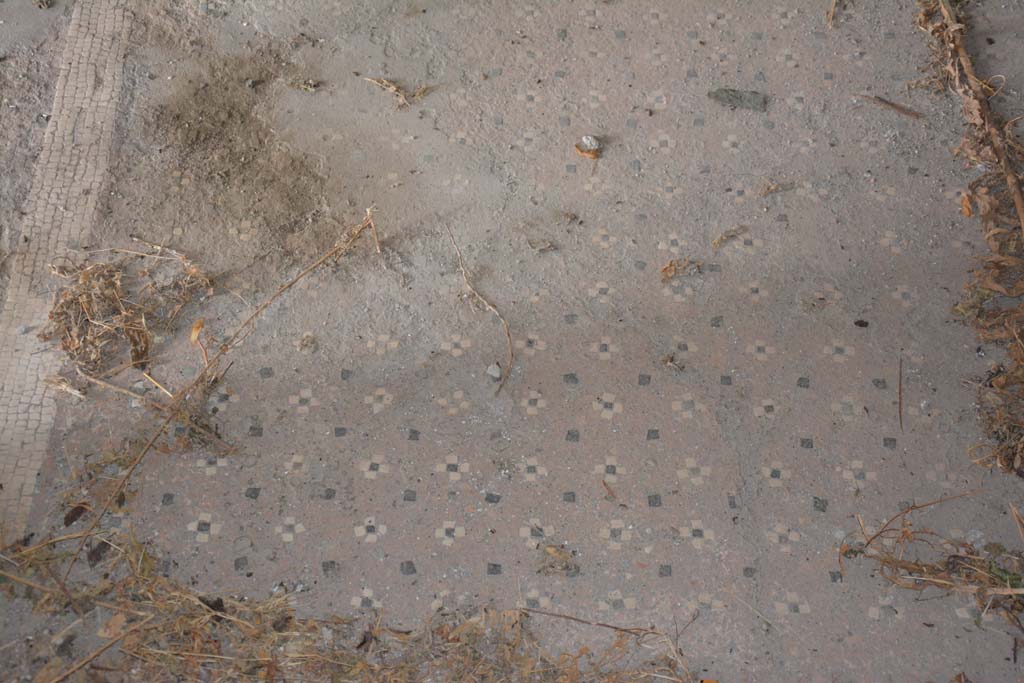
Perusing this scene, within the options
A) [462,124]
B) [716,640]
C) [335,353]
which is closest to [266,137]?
[462,124]

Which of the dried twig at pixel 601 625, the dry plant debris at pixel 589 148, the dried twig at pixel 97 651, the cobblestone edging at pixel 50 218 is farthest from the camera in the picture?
the dry plant debris at pixel 589 148

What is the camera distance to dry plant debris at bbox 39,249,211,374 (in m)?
3.15

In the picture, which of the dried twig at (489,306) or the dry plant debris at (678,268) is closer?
the dried twig at (489,306)

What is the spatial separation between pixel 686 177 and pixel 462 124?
88 cm

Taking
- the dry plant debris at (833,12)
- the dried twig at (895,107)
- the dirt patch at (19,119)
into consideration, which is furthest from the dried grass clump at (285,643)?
the dry plant debris at (833,12)

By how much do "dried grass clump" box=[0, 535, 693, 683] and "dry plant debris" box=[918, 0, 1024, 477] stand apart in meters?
1.30

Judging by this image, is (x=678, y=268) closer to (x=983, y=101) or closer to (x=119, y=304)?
(x=983, y=101)

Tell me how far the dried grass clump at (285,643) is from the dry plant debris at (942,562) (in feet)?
2.21

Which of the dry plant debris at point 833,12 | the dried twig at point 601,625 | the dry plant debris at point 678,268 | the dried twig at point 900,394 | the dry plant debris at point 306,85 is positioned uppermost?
the dry plant debris at point 833,12

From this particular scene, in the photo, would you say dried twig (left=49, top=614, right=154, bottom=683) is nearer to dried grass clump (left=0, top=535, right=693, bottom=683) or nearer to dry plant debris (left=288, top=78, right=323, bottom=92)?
dried grass clump (left=0, top=535, right=693, bottom=683)

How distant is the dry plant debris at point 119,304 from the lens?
315 centimetres

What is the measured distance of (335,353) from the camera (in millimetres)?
3197

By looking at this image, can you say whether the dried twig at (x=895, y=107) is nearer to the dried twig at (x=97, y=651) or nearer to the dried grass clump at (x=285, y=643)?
the dried grass clump at (x=285, y=643)

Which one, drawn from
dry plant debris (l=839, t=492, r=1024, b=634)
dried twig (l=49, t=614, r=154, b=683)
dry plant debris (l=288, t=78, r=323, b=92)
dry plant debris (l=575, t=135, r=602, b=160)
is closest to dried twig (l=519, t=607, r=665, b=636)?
dry plant debris (l=839, t=492, r=1024, b=634)
